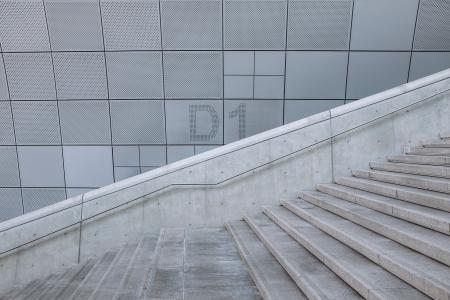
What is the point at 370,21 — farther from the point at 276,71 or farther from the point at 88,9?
the point at 88,9

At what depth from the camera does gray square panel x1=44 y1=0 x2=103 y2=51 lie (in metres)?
7.01

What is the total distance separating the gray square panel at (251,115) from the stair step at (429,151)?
3.06 metres

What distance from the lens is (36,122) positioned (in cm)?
736

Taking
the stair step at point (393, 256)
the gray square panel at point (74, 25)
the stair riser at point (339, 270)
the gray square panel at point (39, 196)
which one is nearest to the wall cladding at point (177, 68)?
the gray square panel at point (74, 25)

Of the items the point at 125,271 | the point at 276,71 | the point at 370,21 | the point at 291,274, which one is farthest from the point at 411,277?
the point at 370,21

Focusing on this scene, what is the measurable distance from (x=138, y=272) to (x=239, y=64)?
17.7ft

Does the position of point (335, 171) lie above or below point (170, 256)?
above

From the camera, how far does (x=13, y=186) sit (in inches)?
300

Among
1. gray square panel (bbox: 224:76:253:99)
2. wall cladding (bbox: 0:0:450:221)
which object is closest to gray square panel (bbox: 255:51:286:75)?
wall cladding (bbox: 0:0:450:221)

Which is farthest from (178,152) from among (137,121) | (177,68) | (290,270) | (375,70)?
(375,70)

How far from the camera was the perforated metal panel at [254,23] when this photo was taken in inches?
276

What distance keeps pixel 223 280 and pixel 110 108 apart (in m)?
5.68

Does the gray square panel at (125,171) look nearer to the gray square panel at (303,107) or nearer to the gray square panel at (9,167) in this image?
the gray square panel at (9,167)

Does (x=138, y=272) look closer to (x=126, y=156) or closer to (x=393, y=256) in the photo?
(x=393, y=256)
